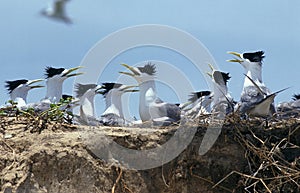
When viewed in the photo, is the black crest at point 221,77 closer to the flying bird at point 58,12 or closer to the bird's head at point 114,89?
the bird's head at point 114,89

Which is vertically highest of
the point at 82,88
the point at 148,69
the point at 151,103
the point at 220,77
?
the point at 148,69

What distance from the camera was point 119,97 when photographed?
1362cm

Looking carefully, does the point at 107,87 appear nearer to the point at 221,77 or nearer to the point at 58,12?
the point at 221,77

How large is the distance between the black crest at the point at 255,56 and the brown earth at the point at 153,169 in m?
3.92

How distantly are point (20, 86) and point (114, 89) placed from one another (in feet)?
6.48

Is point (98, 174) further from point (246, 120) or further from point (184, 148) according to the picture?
point (246, 120)

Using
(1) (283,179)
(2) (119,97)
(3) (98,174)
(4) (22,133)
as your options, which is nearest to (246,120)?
(1) (283,179)

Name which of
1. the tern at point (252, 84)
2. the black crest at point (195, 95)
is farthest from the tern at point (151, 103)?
the tern at point (252, 84)

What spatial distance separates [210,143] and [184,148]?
306mm

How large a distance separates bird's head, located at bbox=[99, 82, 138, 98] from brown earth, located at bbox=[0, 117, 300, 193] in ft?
17.2

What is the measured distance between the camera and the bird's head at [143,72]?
12188 mm

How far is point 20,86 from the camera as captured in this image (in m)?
14.2

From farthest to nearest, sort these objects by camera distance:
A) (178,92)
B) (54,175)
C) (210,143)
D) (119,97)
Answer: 1. (119,97)
2. (178,92)
3. (210,143)
4. (54,175)

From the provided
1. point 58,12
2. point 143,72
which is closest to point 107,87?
point 143,72
